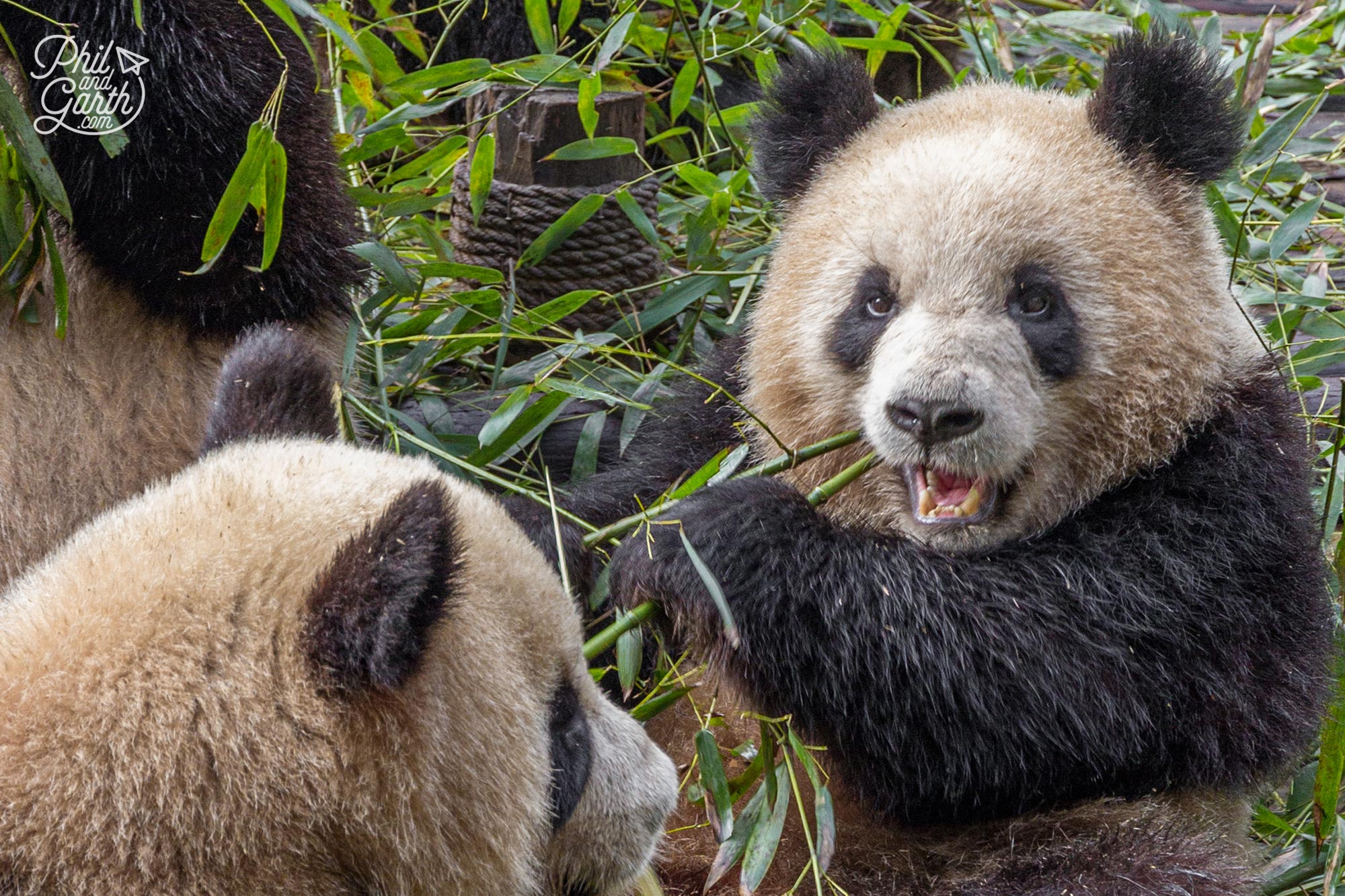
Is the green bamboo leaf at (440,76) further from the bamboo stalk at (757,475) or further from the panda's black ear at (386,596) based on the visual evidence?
the panda's black ear at (386,596)

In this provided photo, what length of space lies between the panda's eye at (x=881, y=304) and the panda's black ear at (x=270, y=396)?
1.34 m

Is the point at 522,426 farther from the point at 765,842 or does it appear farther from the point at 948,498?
the point at 765,842

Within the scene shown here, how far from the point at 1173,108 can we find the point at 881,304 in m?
0.86

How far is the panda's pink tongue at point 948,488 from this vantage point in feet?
10.8

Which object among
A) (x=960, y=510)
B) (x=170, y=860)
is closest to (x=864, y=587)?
(x=960, y=510)

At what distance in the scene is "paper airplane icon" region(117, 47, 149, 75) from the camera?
3.30 meters

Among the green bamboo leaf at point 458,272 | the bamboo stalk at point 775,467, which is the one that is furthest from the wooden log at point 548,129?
the bamboo stalk at point 775,467

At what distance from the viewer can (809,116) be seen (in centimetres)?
376

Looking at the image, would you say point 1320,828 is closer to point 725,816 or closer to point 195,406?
point 725,816

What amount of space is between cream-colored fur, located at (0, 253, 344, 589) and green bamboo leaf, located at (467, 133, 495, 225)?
0.95 meters

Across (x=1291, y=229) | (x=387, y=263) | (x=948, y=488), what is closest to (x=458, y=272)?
(x=387, y=263)

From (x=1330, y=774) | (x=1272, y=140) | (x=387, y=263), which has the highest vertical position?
(x=387, y=263)

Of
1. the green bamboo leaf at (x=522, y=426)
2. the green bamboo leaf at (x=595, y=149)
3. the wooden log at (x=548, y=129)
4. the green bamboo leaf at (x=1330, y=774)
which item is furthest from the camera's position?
the wooden log at (x=548, y=129)

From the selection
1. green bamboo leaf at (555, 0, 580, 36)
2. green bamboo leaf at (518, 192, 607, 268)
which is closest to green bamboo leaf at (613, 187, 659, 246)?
green bamboo leaf at (518, 192, 607, 268)
